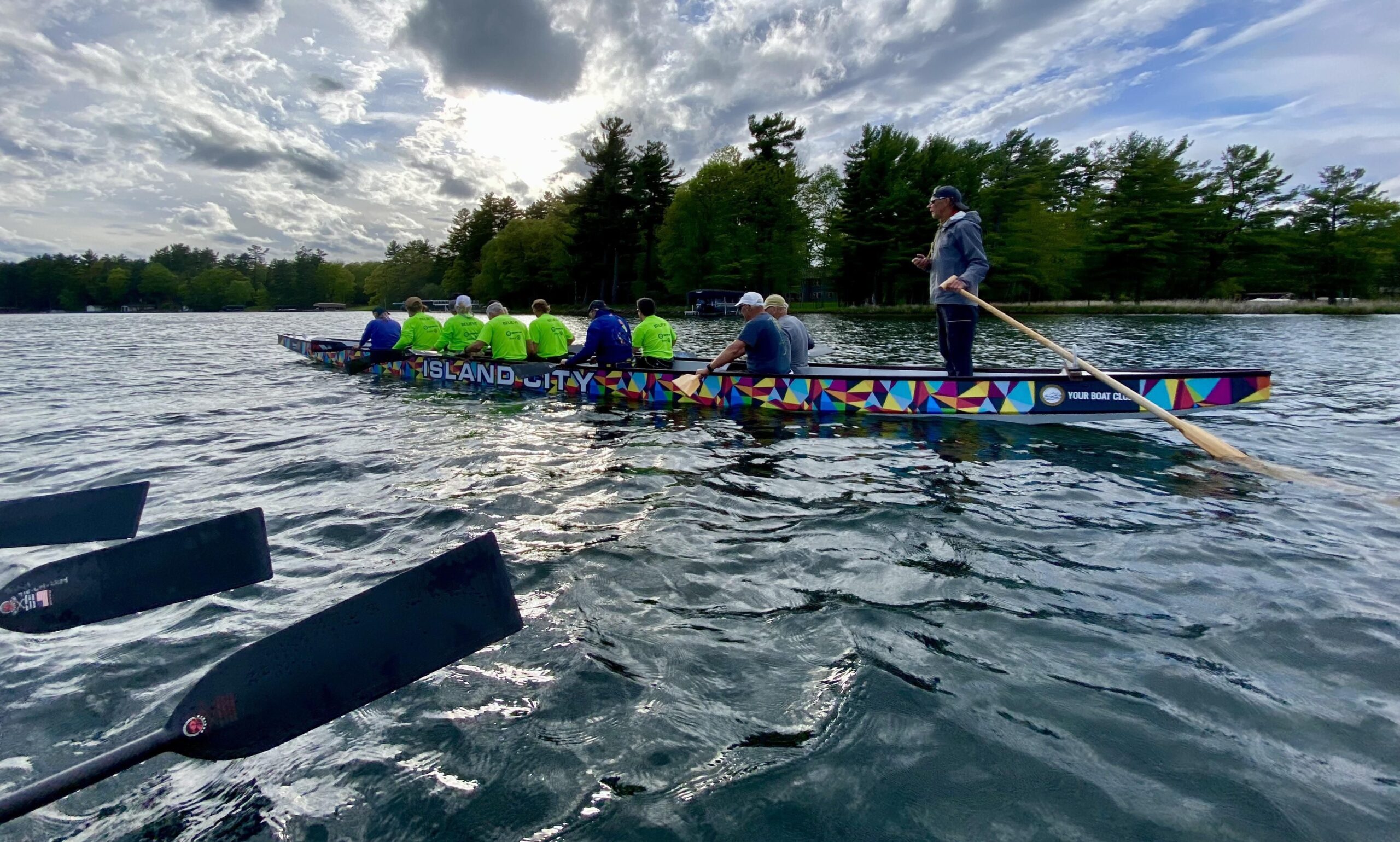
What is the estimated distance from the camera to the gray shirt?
11.1m

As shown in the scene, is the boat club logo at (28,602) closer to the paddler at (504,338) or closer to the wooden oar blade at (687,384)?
the wooden oar blade at (687,384)

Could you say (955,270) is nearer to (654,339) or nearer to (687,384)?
(687,384)

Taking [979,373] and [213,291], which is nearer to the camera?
[979,373]

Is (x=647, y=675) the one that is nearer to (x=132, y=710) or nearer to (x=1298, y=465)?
(x=132, y=710)

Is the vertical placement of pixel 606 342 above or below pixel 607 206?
below

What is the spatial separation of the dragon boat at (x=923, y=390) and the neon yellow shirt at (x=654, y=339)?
771mm

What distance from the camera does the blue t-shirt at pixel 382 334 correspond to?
1598 centimetres

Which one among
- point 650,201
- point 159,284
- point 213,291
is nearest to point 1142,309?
point 650,201

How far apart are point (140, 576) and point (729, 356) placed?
784 cm

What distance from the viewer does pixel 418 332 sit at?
1597 cm

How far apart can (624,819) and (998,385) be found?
800 centimetres

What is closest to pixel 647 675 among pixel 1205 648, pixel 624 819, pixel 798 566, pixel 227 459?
pixel 624 819

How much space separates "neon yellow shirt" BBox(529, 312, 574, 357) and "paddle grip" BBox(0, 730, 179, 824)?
12125 millimetres

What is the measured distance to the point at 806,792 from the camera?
95.9 inches
